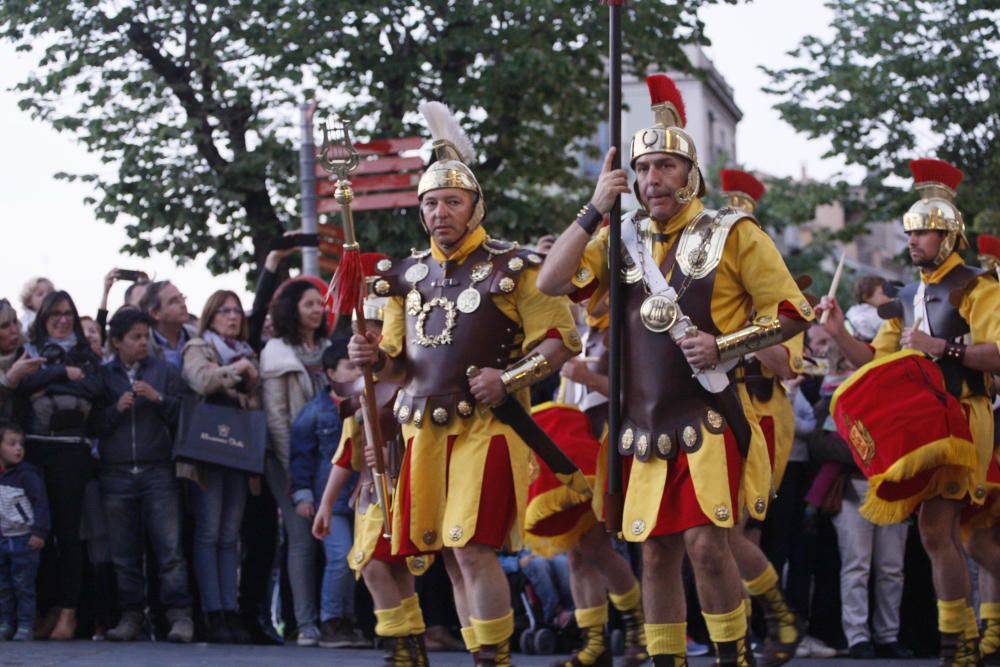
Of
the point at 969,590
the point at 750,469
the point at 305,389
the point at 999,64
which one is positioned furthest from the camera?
the point at 999,64

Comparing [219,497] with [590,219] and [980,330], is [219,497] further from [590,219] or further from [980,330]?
[980,330]

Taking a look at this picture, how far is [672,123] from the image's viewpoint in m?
6.95

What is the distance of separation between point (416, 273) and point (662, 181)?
1.36 meters

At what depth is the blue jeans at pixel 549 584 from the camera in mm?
10305

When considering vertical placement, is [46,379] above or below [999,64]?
below

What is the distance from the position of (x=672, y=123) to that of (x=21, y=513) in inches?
189

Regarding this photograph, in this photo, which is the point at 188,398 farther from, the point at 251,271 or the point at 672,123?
the point at 251,271

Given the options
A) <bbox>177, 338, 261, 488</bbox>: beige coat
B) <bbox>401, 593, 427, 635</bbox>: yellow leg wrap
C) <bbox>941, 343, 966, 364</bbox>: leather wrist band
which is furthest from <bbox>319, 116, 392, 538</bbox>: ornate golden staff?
<bbox>941, 343, 966, 364</bbox>: leather wrist band

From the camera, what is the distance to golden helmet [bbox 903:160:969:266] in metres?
8.54

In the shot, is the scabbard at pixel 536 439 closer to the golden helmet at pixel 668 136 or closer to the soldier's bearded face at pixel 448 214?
the soldier's bearded face at pixel 448 214

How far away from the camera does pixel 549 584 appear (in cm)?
1034

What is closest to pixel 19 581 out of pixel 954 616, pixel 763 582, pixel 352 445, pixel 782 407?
pixel 352 445

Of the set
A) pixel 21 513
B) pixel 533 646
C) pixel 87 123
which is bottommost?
pixel 533 646

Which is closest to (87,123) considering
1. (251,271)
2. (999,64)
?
(251,271)
